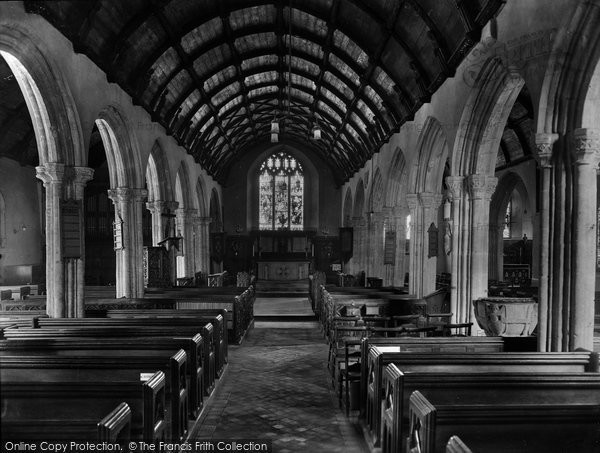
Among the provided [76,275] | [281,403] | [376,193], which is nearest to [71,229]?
[76,275]

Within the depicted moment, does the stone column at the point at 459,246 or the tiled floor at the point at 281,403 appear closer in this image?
the tiled floor at the point at 281,403

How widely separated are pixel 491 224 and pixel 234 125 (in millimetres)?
11573

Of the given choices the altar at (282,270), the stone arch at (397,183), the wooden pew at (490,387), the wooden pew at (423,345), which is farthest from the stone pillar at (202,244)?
the wooden pew at (490,387)

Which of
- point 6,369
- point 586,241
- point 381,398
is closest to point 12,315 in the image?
point 6,369

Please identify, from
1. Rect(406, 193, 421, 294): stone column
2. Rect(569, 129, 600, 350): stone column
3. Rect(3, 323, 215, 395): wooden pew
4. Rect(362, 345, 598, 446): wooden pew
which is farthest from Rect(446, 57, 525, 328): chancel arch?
Rect(3, 323, 215, 395): wooden pew

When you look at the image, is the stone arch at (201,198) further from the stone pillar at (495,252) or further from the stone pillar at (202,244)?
the stone pillar at (495,252)

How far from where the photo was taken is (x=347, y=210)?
27328mm

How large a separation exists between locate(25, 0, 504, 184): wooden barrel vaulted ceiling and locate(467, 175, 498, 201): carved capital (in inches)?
78.9

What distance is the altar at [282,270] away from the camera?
→ 25.3 metres

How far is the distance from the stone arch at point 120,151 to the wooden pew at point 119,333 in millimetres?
5765

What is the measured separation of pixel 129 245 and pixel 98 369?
26.4ft

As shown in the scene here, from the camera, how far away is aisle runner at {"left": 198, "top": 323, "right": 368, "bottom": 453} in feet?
17.5

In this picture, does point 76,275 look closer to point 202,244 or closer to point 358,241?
point 202,244

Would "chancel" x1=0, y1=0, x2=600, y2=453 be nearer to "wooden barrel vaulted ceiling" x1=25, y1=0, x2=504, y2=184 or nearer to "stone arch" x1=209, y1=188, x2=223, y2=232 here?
"wooden barrel vaulted ceiling" x1=25, y1=0, x2=504, y2=184
